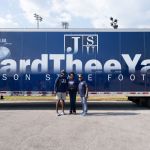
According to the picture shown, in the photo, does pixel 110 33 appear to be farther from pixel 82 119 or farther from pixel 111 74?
pixel 82 119

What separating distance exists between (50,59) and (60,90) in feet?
8.95

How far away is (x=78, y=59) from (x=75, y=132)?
26.4ft

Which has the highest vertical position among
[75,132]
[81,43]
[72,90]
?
[81,43]

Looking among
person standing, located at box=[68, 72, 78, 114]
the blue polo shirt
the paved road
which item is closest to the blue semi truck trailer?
person standing, located at box=[68, 72, 78, 114]

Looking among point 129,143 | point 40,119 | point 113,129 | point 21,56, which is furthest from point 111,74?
point 129,143

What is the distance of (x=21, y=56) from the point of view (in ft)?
65.6

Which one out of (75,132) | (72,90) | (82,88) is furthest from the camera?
(72,90)

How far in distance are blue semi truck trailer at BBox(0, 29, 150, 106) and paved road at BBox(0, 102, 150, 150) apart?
3.36 m

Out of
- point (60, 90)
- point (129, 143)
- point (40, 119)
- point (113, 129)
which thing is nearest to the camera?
point (129, 143)

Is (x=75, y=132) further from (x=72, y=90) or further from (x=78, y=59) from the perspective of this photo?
(x=78, y=59)

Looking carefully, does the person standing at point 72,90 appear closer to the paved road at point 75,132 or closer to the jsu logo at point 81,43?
Result: the paved road at point 75,132

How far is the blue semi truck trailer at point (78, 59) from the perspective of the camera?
65.2 feet

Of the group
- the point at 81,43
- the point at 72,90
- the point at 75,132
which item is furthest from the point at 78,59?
the point at 75,132

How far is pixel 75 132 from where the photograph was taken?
12.2m
